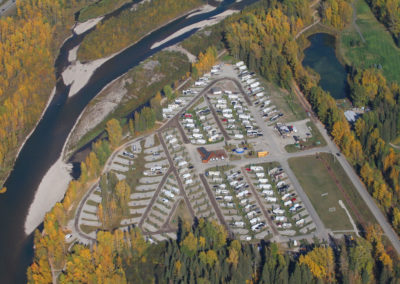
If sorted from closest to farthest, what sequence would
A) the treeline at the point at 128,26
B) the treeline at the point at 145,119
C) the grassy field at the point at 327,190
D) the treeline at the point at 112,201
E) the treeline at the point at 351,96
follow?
the grassy field at the point at 327,190 → the treeline at the point at 112,201 → the treeline at the point at 351,96 → the treeline at the point at 145,119 → the treeline at the point at 128,26

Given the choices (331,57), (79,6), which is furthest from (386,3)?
(79,6)

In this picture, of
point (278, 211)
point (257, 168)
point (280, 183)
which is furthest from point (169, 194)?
point (280, 183)

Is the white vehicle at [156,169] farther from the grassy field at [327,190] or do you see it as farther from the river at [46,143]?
the grassy field at [327,190]

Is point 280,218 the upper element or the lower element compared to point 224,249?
upper

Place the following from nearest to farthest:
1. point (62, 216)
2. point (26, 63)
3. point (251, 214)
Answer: point (251, 214), point (62, 216), point (26, 63)

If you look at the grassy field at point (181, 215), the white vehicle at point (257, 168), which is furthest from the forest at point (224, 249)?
the white vehicle at point (257, 168)

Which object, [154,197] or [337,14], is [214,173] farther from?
[337,14]

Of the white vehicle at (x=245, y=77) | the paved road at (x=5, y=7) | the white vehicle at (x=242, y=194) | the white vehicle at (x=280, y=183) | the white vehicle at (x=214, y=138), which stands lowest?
the white vehicle at (x=280, y=183)
